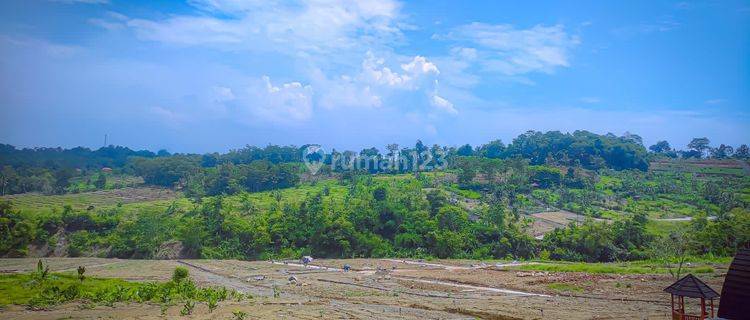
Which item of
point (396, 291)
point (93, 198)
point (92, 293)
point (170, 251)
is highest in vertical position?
point (93, 198)

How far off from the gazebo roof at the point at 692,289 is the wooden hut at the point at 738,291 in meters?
3.82

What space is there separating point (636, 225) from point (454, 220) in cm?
1699

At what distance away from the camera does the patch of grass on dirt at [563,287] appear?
29.0 m

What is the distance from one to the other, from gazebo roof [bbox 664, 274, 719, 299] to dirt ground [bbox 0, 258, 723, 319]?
5525 millimetres

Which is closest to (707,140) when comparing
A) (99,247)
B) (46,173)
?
(99,247)

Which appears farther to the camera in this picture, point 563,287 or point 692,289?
point 563,287

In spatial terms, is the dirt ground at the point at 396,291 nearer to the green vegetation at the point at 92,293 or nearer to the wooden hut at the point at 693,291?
the green vegetation at the point at 92,293

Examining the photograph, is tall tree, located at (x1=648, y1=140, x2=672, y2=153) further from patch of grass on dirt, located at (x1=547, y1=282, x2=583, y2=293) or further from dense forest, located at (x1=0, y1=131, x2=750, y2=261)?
patch of grass on dirt, located at (x1=547, y1=282, x2=583, y2=293)

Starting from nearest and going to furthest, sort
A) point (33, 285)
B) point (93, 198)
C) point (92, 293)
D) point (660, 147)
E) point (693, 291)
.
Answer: point (693, 291) → point (92, 293) → point (33, 285) → point (93, 198) → point (660, 147)

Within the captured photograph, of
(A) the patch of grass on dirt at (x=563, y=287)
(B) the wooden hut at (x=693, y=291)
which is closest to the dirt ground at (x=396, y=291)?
(A) the patch of grass on dirt at (x=563, y=287)

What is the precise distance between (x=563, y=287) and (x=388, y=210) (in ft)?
90.1

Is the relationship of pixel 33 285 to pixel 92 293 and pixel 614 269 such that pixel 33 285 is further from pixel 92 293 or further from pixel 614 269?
pixel 614 269

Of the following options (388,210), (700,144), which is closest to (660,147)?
(700,144)

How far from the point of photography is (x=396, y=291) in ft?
98.2
